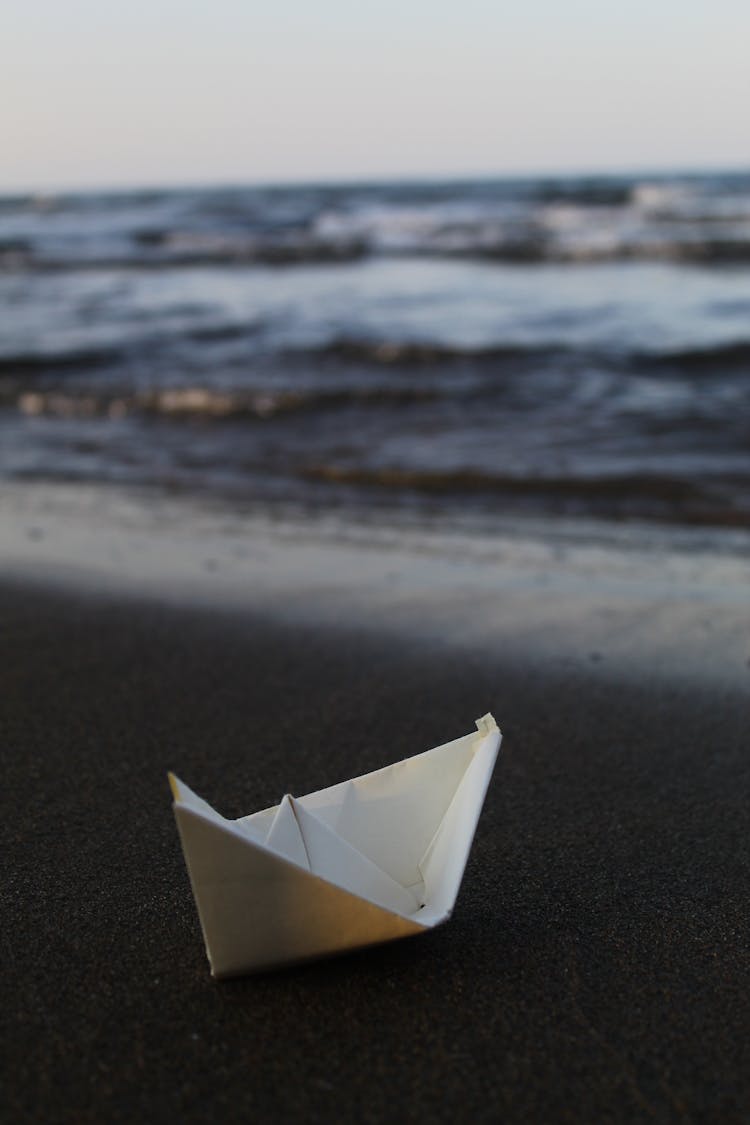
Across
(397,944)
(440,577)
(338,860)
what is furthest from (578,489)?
(338,860)

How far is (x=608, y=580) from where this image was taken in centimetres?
384

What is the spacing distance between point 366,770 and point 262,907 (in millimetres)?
959

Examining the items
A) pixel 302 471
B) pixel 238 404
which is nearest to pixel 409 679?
pixel 302 471

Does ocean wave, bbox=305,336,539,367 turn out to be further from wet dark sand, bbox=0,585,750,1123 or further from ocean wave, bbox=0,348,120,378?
wet dark sand, bbox=0,585,750,1123

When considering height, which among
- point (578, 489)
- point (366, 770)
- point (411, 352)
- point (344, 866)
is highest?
point (344, 866)

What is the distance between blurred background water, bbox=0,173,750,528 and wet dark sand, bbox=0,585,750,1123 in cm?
234

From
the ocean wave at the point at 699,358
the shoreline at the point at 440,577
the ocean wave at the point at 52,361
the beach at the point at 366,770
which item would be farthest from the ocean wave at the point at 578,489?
the ocean wave at the point at 52,361

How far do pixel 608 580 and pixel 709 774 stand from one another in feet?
5.11

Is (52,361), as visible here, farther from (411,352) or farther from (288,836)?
(288,836)

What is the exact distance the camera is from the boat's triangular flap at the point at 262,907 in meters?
1.36

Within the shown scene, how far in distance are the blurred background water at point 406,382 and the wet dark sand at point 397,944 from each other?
2.34 meters

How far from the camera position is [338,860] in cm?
149

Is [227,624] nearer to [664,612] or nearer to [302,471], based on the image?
[664,612]

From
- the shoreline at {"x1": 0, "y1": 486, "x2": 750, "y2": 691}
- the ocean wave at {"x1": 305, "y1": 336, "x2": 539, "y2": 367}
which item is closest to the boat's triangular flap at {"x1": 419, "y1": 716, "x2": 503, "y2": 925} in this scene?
the shoreline at {"x1": 0, "y1": 486, "x2": 750, "y2": 691}
